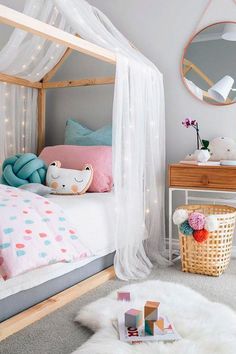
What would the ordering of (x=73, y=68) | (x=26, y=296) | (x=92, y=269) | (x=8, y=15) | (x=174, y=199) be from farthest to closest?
(x=73, y=68)
(x=174, y=199)
(x=92, y=269)
(x=26, y=296)
(x=8, y=15)

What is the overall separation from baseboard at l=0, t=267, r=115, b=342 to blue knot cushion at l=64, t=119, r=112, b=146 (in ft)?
3.87

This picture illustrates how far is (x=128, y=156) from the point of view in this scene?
114 inches

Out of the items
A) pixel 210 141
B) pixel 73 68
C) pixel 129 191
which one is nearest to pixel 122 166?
pixel 129 191

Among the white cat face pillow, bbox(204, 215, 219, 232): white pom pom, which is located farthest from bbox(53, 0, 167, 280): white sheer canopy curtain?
bbox(204, 215, 219, 232): white pom pom

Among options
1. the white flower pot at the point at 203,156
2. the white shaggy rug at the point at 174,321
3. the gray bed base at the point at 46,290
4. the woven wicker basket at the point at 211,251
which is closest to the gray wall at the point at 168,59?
the white flower pot at the point at 203,156

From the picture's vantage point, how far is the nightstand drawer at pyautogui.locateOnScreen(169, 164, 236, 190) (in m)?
3.00

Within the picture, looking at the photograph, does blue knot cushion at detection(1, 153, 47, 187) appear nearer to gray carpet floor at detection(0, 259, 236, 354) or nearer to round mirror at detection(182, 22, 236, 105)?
gray carpet floor at detection(0, 259, 236, 354)

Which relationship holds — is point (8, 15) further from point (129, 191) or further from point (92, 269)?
point (92, 269)

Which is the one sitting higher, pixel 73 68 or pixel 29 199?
pixel 73 68

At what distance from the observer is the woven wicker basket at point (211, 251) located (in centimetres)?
293

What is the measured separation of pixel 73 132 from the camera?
3.83 m

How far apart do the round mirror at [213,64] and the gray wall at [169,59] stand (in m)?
0.07

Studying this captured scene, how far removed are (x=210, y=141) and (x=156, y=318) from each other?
6.24 feet

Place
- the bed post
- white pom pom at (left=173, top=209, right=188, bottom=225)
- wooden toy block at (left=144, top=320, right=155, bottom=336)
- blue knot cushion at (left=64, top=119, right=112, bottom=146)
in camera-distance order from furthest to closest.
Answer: the bed post
blue knot cushion at (left=64, top=119, right=112, bottom=146)
white pom pom at (left=173, top=209, right=188, bottom=225)
wooden toy block at (left=144, top=320, right=155, bottom=336)
